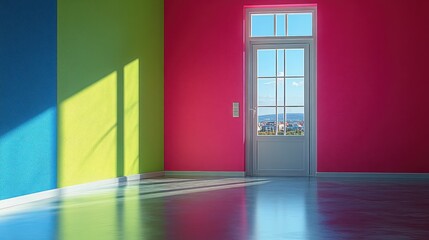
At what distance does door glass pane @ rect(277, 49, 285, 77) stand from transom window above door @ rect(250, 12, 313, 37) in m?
0.28

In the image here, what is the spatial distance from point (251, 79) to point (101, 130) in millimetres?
2868

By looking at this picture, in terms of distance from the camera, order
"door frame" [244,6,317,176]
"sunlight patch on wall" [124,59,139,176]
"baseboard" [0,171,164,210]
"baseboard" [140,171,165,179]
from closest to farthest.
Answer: "baseboard" [0,171,164,210] < "sunlight patch on wall" [124,59,139,176] < "baseboard" [140,171,165,179] < "door frame" [244,6,317,176]

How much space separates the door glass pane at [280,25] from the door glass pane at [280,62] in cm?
28

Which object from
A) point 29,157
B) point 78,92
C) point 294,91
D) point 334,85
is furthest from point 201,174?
point 29,157

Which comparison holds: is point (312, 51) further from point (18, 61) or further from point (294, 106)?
point (18, 61)

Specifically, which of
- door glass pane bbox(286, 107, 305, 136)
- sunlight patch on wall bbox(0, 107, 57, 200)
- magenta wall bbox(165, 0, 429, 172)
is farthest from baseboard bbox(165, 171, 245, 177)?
sunlight patch on wall bbox(0, 107, 57, 200)

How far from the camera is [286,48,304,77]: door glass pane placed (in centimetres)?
880

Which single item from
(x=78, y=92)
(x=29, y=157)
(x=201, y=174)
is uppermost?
(x=78, y=92)

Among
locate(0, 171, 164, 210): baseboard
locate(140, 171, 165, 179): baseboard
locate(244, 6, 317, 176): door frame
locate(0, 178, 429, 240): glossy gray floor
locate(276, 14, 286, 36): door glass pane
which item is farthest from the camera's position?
locate(276, 14, 286, 36): door glass pane

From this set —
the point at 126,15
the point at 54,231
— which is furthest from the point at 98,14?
the point at 54,231

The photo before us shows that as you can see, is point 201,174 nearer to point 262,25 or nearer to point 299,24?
point 262,25

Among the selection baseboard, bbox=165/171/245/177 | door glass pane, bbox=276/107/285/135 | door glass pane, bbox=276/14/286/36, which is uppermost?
door glass pane, bbox=276/14/286/36

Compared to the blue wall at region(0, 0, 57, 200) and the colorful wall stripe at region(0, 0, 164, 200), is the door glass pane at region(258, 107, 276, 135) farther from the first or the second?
the blue wall at region(0, 0, 57, 200)

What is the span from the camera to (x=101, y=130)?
7.13 meters
